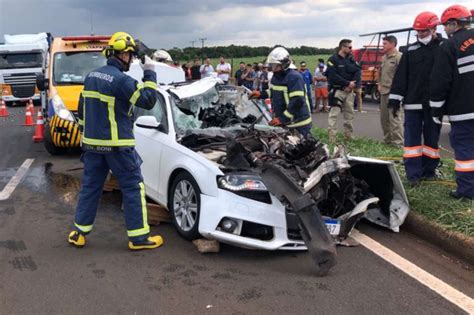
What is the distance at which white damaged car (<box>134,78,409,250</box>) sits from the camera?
4387 mm

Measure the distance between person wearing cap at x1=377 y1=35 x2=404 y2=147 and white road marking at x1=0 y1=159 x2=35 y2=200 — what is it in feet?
21.2

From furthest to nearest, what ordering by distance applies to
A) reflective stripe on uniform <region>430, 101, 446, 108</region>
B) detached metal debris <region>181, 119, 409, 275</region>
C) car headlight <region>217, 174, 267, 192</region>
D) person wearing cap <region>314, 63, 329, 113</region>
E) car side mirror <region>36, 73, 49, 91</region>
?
person wearing cap <region>314, 63, 329, 113</region>
car side mirror <region>36, 73, 49, 91</region>
reflective stripe on uniform <region>430, 101, 446, 108</region>
car headlight <region>217, 174, 267, 192</region>
detached metal debris <region>181, 119, 409, 275</region>

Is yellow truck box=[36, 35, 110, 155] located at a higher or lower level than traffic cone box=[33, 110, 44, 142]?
higher

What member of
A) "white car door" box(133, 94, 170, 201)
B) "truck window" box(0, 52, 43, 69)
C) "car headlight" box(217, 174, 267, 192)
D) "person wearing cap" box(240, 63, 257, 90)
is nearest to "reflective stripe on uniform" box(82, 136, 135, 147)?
"white car door" box(133, 94, 170, 201)

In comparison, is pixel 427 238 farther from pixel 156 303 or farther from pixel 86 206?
pixel 86 206

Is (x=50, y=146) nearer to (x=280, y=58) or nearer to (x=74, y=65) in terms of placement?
(x=74, y=65)

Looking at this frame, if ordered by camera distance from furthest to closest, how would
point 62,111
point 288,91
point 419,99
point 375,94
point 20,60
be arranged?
point 20,60 → point 375,94 → point 62,111 → point 288,91 → point 419,99

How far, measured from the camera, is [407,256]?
15.2ft

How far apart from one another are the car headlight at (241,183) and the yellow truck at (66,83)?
5.66 m

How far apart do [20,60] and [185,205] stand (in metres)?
21.5

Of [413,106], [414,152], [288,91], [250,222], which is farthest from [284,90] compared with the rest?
[250,222]

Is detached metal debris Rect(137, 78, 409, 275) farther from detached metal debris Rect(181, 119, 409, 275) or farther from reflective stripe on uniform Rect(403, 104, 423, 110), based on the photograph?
reflective stripe on uniform Rect(403, 104, 423, 110)

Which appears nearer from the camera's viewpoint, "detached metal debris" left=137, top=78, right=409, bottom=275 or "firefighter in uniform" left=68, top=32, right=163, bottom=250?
"detached metal debris" left=137, top=78, right=409, bottom=275

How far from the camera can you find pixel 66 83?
1011cm
